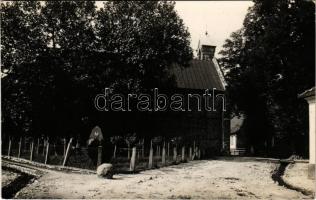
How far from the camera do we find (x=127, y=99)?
2364 cm

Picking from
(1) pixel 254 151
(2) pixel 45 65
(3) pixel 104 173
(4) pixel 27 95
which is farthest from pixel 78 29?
(1) pixel 254 151

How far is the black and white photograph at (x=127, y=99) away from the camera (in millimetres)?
12320

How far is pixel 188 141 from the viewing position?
35.5 m

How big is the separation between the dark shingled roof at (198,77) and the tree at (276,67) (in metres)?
4.58

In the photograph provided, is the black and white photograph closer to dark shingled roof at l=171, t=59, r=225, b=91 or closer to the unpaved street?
the unpaved street

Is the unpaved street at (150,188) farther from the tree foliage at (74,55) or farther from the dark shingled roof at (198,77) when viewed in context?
the dark shingled roof at (198,77)

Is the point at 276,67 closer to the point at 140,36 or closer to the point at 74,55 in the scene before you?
the point at 140,36

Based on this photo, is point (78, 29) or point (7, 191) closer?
point (7, 191)

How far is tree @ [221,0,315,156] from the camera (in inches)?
1014

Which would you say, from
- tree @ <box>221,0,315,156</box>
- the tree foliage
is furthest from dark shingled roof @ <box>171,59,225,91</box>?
the tree foliage

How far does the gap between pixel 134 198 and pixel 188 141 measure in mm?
26271

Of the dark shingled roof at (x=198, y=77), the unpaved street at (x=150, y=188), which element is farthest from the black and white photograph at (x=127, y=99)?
the dark shingled roof at (x=198, y=77)

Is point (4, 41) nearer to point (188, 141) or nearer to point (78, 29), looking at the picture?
point (78, 29)

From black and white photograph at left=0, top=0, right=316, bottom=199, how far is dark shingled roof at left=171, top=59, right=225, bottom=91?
505 cm
